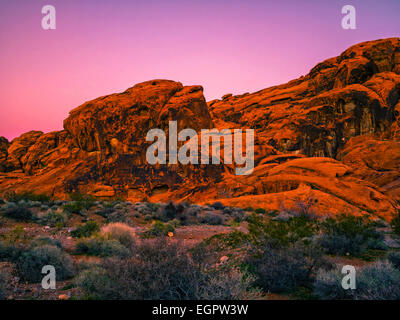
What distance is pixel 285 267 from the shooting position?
16.9 ft

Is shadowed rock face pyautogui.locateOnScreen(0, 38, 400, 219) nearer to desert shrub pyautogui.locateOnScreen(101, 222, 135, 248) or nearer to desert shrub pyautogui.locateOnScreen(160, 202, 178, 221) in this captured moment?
desert shrub pyautogui.locateOnScreen(160, 202, 178, 221)

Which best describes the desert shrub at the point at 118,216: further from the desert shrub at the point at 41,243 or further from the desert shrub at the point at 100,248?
the desert shrub at the point at 41,243

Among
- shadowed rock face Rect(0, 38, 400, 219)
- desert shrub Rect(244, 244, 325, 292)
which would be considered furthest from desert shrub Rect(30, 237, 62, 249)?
shadowed rock face Rect(0, 38, 400, 219)

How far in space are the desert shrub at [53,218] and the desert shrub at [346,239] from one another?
11166 mm

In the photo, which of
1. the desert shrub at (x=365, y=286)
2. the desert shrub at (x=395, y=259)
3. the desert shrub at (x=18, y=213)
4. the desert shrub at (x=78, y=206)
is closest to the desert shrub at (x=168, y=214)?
the desert shrub at (x=78, y=206)

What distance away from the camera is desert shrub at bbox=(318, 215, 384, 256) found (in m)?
7.82

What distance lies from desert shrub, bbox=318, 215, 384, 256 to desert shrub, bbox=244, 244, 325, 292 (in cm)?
257

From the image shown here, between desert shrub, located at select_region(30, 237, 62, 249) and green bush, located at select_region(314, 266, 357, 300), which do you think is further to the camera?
desert shrub, located at select_region(30, 237, 62, 249)

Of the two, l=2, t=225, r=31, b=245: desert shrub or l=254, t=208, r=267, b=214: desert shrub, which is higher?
l=2, t=225, r=31, b=245: desert shrub

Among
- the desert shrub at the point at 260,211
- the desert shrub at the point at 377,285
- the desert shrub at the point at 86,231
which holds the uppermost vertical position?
the desert shrub at the point at 377,285

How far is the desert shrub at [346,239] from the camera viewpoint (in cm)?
782

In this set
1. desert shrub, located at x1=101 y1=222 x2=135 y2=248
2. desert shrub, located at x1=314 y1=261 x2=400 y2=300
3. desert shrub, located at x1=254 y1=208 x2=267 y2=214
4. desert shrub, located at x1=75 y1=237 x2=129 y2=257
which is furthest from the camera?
desert shrub, located at x1=254 y1=208 x2=267 y2=214

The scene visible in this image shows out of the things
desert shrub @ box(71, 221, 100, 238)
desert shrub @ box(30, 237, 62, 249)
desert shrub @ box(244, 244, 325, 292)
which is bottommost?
desert shrub @ box(71, 221, 100, 238)
